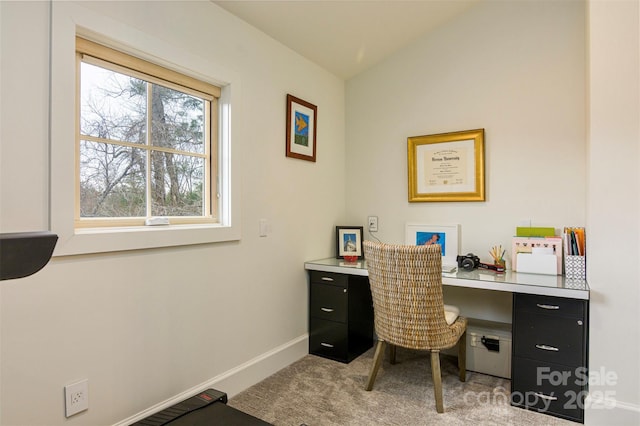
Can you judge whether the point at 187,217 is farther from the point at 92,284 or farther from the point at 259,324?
the point at 259,324

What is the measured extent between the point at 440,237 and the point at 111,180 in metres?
2.37

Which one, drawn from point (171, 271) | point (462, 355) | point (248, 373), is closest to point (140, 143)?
point (171, 271)

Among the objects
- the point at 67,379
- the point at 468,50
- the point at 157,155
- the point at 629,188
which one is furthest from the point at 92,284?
the point at 468,50

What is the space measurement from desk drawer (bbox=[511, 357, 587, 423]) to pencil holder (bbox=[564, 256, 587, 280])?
57cm

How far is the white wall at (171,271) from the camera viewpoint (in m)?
1.45

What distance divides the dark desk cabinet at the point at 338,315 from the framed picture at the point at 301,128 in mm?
966

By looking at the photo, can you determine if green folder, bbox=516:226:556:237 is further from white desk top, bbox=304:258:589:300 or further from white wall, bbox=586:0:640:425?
white wall, bbox=586:0:640:425

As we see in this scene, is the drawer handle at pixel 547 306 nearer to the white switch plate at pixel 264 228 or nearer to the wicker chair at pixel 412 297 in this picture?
the wicker chair at pixel 412 297

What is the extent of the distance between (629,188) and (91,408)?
2.82m

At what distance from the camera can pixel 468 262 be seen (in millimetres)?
2719

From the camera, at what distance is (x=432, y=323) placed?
214cm

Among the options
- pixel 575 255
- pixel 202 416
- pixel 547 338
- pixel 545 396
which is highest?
pixel 575 255

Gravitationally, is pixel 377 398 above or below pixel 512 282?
below

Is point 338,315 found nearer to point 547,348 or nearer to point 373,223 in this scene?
point 373,223
